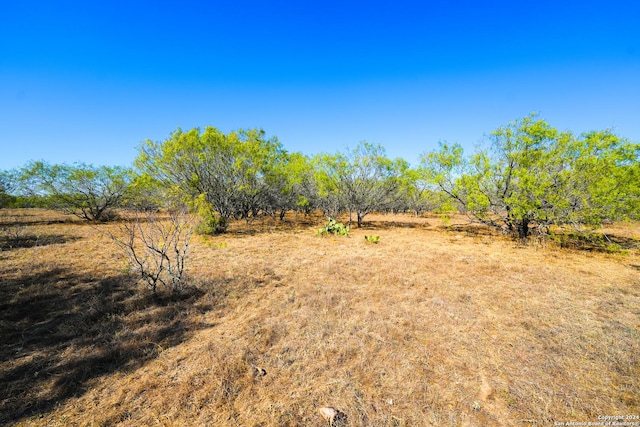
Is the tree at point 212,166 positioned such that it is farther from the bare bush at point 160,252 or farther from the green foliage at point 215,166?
the bare bush at point 160,252

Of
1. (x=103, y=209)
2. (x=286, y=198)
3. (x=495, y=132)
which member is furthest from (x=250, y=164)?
(x=103, y=209)

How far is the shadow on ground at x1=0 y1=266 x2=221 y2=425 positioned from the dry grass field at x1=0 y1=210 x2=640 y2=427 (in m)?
0.03

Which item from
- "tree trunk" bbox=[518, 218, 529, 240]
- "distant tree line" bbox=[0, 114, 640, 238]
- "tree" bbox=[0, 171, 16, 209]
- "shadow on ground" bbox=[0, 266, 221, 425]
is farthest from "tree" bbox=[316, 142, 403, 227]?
"tree" bbox=[0, 171, 16, 209]

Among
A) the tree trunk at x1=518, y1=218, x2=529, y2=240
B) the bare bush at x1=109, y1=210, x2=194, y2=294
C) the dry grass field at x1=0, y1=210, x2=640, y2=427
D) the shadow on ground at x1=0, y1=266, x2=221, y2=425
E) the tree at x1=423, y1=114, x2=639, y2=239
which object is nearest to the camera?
the dry grass field at x1=0, y1=210, x2=640, y2=427

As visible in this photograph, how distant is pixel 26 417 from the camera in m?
2.53

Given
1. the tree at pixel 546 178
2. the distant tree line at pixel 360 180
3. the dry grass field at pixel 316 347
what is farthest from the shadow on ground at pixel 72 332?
the tree at pixel 546 178

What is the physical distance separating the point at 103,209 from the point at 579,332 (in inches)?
1186

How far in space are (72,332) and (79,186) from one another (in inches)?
885

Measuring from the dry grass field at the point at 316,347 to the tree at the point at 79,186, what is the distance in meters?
16.4

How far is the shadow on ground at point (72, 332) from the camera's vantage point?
115 inches

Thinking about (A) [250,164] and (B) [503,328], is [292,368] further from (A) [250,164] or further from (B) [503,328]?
(A) [250,164]

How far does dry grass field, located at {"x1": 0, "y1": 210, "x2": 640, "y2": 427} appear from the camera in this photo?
106 inches

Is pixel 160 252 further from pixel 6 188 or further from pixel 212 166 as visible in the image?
pixel 6 188

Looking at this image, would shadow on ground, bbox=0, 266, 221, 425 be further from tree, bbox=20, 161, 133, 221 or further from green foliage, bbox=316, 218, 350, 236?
tree, bbox=20, 161, 133, 221
